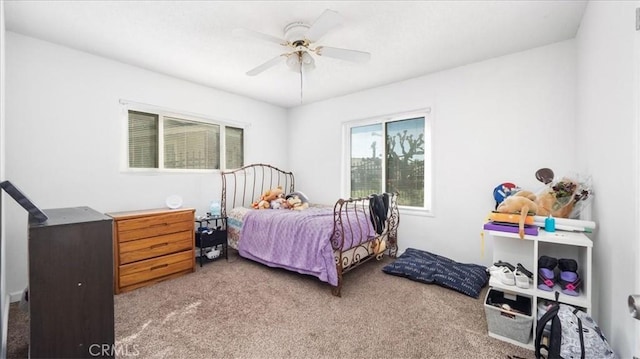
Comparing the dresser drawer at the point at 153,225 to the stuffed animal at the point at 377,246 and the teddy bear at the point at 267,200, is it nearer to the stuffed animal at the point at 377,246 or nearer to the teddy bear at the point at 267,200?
the teddy bear at the point at 267,200

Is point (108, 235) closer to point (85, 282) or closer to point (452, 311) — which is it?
point (85, 282)

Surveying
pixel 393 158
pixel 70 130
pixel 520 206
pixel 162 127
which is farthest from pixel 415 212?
pixel 70 130

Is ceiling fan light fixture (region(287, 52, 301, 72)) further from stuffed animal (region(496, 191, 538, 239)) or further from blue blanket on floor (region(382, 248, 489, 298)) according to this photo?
blue blanket on floor (region(382, 248, 489, 298))

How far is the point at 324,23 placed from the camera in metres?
1.86

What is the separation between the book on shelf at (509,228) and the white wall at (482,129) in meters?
1.18

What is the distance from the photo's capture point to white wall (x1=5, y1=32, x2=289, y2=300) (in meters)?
2.44

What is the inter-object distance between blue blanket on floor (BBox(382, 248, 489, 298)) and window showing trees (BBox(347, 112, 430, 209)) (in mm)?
770

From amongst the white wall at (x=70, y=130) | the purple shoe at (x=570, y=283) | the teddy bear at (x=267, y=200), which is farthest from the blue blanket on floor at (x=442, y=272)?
the white wall at (x=70, y=130)

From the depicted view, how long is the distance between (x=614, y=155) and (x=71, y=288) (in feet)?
10.2

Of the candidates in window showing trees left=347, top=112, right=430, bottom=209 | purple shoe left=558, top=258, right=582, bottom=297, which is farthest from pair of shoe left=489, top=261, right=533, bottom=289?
window showing trees left=347, top=112, right=430, bottom=209

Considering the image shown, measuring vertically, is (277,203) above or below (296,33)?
below

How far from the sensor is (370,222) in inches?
125

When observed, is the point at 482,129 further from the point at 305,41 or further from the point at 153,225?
the point at 153,225

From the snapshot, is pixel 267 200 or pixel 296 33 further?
pixel 267 200
